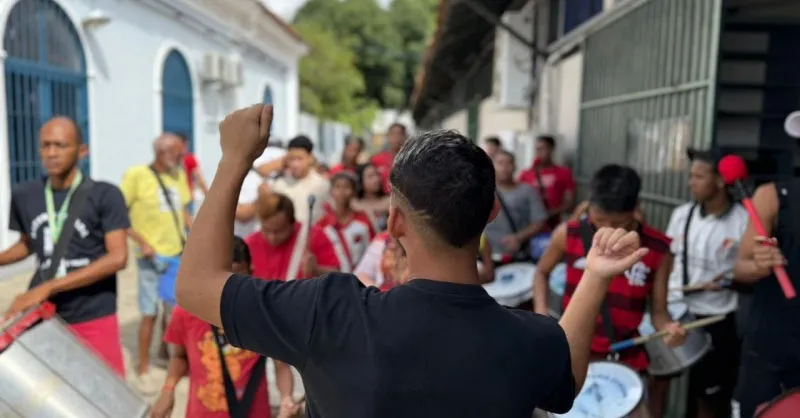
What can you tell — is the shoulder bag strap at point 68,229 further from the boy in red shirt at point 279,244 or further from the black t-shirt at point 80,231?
the boy in red shirt at point 279,244

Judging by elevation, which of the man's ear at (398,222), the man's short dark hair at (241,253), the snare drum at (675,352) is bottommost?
the snare drum at (675,352)

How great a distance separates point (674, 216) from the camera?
12.8 feet

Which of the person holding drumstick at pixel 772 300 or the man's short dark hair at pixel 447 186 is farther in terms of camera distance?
the person holding drumstick at pixel 772 300

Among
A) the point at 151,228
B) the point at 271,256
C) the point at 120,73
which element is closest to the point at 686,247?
the point at 271,256

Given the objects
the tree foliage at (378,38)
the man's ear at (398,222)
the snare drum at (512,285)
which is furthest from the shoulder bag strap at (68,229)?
the tree foliage at (378,38)

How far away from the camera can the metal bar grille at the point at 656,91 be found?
4.01m

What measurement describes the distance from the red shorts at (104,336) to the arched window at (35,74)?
15.0 feet

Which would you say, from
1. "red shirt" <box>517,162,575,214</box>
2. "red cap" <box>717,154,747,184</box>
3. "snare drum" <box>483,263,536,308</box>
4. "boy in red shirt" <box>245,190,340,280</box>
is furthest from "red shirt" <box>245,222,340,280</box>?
"red shirt" <box>517,162,575,214</box>

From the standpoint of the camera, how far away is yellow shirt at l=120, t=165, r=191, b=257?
5.00 m

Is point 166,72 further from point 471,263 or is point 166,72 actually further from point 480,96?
point 471,263

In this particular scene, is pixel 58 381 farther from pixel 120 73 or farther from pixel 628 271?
pixel 120 73

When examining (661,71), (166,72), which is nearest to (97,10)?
(166,72)

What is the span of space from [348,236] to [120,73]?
5.93 m

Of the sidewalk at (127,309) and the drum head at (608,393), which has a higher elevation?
the drum head at (608,393)
